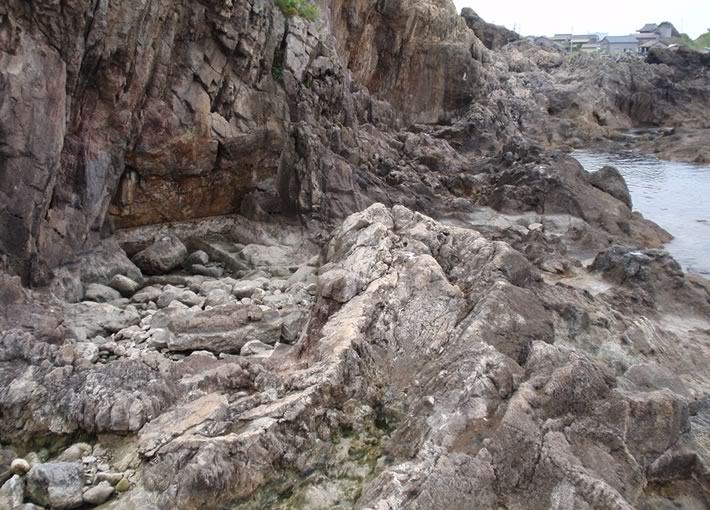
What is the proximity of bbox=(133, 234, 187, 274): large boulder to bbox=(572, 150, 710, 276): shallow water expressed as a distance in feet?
43.1

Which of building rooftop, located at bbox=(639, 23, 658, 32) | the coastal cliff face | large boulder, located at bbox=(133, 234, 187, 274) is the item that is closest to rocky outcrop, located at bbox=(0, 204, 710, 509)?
the coastal cliff face

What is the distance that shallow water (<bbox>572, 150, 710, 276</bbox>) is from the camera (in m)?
18.6

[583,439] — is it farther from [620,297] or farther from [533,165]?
[533,165]

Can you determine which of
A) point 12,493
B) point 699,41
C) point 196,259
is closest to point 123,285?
point 196,259

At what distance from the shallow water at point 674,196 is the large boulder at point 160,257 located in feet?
43.1

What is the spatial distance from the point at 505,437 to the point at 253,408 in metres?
2.50

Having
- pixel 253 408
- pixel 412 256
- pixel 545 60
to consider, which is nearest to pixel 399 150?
pixel 412 256

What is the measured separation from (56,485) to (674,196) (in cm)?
2784

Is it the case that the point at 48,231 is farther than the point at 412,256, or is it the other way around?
the point at 48,231

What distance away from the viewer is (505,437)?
5559 mm

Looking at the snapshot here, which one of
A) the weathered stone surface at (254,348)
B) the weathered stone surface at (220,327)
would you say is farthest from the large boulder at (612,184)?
the weathered stone surface at (254,348)

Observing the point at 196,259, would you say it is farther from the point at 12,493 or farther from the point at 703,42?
the point at 703,42

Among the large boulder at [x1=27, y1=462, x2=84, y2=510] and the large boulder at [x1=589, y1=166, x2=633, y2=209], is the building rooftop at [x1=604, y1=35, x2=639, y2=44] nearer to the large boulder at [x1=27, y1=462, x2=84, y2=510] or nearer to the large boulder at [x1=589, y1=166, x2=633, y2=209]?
the large boulder at [x1=589, y1=166, x2=633, y2=209]

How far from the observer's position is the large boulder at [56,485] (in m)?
5.25
